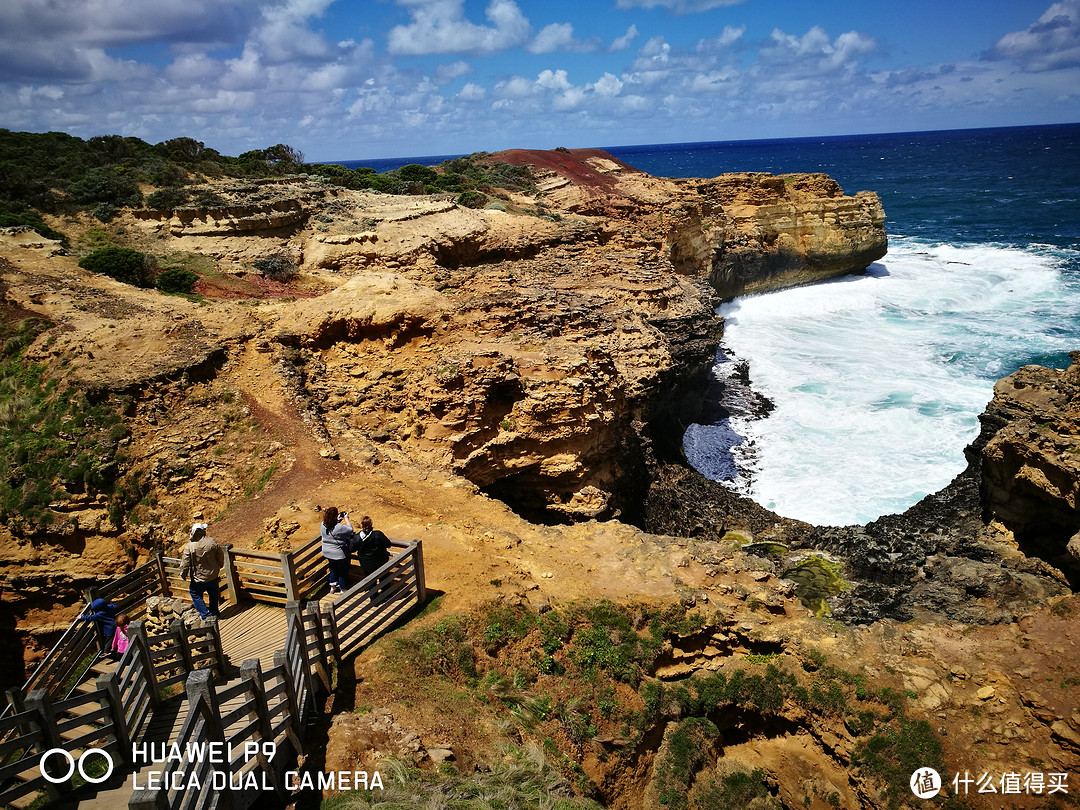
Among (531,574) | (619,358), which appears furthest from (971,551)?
(531,574)

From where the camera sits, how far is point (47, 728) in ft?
20.9

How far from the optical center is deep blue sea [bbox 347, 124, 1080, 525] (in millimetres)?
24641

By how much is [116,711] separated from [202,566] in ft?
11.7

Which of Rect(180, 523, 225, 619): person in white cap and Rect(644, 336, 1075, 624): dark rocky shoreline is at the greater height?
Rect(180, 523, 225, 619): person in white cap

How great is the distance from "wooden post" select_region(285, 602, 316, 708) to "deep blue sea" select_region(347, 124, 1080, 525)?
1918cm

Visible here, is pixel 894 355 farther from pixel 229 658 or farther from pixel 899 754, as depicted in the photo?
pixel 229 658

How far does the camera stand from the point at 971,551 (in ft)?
56.9

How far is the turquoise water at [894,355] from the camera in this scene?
24656 mm

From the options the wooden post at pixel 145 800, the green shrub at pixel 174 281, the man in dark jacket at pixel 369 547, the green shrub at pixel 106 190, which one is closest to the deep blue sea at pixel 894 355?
the man in dark jacket at pixel 369 547

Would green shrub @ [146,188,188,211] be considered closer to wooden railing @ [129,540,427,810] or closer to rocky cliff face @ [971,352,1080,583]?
wooden railing @ [129,540,427,810]

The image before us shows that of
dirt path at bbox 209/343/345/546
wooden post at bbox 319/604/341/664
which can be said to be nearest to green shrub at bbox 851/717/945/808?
wooden post at bbox 319/604/341/664

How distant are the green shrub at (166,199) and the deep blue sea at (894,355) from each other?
78.4 feet

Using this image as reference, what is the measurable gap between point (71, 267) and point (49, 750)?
19.9m

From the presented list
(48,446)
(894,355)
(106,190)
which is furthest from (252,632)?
(894,355)
